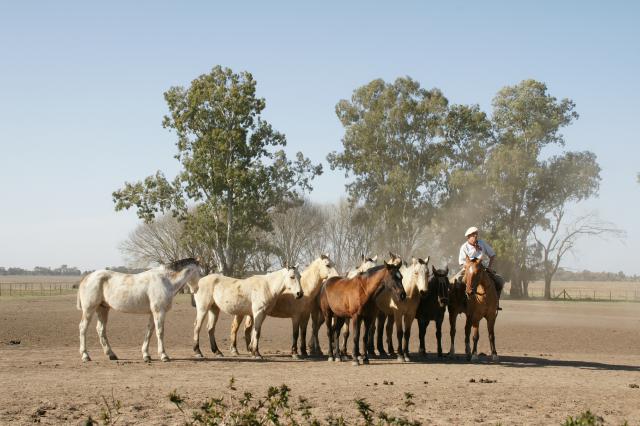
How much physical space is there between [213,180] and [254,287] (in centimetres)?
3228

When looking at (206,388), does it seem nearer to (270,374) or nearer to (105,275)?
(270,374)

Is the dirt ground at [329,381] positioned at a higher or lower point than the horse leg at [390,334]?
lower

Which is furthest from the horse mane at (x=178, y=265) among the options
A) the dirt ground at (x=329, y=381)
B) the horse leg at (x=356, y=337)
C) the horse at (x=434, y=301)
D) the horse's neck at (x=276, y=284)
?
the horse at (x=434, y=301)

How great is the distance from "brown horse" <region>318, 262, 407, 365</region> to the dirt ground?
2.11 ft

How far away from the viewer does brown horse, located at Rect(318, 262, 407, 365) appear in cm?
1689

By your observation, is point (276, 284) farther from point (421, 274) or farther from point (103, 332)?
point (103, 332)

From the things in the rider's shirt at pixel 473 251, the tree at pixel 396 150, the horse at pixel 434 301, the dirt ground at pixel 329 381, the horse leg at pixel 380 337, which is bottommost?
the dirt ground at pixel 329 381

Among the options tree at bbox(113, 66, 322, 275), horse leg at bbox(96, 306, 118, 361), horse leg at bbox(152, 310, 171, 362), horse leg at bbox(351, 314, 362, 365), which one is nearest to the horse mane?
horse leg at bbox(152, 310, 171, 362)

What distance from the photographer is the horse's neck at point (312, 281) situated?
737 inches

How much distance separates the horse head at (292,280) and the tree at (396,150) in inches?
1627

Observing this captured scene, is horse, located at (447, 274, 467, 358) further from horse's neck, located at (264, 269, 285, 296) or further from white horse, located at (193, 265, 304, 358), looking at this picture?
horse's neck, located at (264, 269, 285, 296)

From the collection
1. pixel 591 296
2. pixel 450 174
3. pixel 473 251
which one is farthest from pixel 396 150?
pixel 473 251

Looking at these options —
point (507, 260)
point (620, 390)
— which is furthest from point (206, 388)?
point (507, 260)

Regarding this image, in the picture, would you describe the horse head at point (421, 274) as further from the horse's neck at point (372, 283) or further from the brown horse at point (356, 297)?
the horse's neck at point (372, 283)
